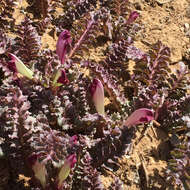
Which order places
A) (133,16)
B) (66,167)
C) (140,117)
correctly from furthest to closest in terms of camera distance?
1. (133,16)
2. (140,117)
3. (66,167)

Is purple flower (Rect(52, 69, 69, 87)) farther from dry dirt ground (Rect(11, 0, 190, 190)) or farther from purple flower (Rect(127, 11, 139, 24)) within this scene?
purple flower (Rect(127, 11, 139, 24))

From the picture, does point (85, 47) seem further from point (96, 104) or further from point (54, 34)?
point (96, 104)

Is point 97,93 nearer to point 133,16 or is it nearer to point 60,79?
point 60,79

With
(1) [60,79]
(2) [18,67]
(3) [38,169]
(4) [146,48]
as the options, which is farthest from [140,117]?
(4) [146,48]

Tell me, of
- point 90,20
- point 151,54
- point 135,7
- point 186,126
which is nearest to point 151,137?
point 186,126

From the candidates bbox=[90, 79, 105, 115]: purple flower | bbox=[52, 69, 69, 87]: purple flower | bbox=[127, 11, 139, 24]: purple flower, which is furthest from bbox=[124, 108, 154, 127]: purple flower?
bbox=[127, 11, 139, 24]: purple flower

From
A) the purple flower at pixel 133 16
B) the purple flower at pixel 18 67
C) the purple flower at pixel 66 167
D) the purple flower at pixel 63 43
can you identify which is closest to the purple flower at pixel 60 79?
the purple flower at pixel 18 67

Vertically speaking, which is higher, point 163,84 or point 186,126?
point 163,84
